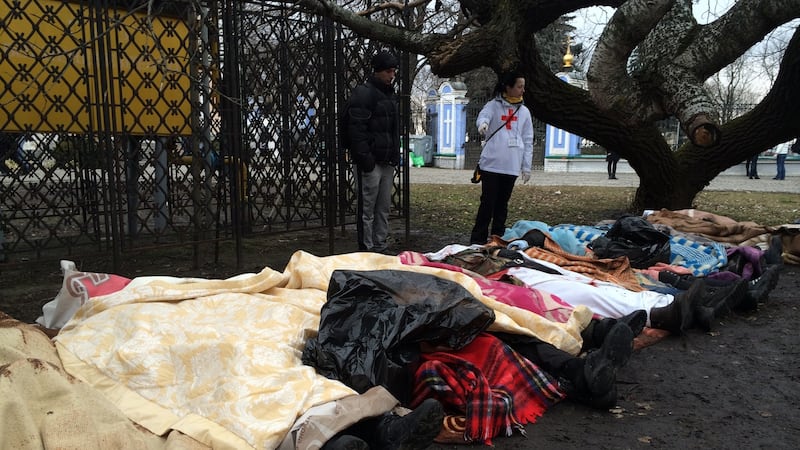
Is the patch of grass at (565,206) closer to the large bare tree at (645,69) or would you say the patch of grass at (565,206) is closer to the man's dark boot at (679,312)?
the large bare tree at (645,69)

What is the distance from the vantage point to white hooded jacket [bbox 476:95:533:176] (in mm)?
6039

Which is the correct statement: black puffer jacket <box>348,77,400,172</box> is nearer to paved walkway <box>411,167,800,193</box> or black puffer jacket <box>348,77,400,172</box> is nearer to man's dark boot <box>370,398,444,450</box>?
man's dark boot <box>370,398,444,450</box>

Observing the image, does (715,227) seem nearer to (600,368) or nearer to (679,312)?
(679,312)

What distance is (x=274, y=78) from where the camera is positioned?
19.0 feet

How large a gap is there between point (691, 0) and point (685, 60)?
1325 millimetres

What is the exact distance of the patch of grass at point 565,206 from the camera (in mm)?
8695

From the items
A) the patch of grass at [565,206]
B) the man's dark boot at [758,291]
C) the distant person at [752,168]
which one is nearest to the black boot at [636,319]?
the man's dark boot at [758,291]

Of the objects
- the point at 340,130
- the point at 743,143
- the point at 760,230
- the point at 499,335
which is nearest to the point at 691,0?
the point at 743,143

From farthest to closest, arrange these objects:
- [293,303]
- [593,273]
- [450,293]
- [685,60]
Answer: [685,60] → [593,273] → [293,303] → [450,293]

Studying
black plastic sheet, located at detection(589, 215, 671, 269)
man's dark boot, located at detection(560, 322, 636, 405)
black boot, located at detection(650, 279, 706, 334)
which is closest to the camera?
man's dark boot, located at detection(560, 322, 636, 405)

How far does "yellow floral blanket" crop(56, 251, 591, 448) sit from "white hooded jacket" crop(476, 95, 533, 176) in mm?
3049

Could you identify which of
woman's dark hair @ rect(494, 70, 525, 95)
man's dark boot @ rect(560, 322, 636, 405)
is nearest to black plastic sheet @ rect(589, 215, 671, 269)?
woman's dark hair @ rect(494, 70, 525, 95)

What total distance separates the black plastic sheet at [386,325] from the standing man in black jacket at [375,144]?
9.23 feet

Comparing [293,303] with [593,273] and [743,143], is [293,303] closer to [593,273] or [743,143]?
[593,273]
